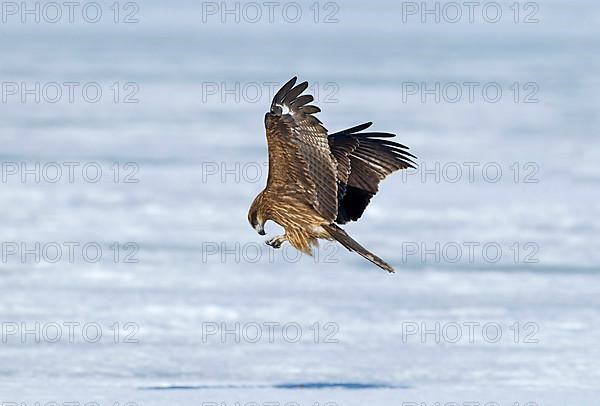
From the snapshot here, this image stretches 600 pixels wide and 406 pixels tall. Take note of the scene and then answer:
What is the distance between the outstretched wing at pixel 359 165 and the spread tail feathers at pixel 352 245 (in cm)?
38

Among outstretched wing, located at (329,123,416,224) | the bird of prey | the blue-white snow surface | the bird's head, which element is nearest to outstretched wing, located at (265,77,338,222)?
the bird of prey

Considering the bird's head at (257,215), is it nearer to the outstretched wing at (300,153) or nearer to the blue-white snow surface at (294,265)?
the outstretched wing at (300,153)

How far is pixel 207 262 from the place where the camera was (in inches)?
384

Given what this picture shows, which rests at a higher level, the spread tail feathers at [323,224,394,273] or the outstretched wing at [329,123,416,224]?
the outstretched wing at [329,123,416,224]

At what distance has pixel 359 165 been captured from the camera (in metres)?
7.61

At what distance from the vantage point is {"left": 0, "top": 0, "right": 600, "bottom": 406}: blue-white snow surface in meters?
7.03

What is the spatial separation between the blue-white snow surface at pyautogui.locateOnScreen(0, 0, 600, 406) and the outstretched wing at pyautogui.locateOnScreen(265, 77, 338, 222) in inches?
38.2

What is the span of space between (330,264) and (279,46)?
1962 cm

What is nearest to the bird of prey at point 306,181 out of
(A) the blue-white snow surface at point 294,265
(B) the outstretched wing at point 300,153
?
(B) the outstretched wing at point 300,153

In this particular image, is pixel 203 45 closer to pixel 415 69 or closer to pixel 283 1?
pixel 415 69

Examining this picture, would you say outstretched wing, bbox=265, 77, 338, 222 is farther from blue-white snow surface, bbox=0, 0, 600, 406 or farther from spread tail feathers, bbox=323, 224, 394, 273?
blue-white snow surface, bbox=0, 0, 600, 406

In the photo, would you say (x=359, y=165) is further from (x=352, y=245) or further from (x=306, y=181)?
(x=352, y=245)

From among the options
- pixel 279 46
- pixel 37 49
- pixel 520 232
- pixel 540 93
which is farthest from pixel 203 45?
Answer: pixel 520 232

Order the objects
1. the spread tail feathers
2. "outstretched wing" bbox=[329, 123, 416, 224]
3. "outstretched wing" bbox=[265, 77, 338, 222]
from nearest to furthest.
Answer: the spread tail feathers → "outstretched wing" bbox=[265, 77, 338, 222] → "outstretched wing" bbox=[329, 123, 416, 224]
